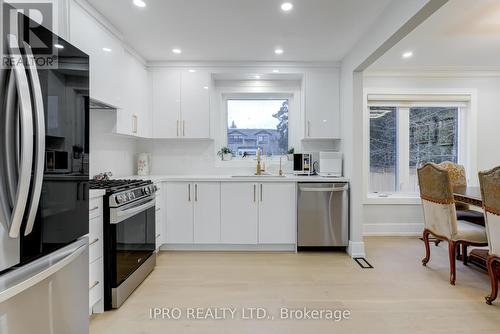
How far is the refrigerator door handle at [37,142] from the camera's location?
3.32ft

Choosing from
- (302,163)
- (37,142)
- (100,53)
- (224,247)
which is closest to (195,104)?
(100,53)

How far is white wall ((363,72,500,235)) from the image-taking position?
4.11 m

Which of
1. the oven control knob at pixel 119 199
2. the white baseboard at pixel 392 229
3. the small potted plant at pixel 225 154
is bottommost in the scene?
the white baseboard at pixel 392 229

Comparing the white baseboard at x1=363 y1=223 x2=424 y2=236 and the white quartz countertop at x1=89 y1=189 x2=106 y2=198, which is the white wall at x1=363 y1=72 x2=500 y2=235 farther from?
the white quartz countertop at x1=89 y1=189 x2=106 y2=198

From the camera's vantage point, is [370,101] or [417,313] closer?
[417,313]

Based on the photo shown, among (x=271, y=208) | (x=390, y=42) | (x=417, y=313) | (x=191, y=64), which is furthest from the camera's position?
(x=191, y=64)

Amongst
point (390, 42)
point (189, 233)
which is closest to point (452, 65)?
point (390, 42)

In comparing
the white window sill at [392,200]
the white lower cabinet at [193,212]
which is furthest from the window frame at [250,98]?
the white window sill at [392,200]

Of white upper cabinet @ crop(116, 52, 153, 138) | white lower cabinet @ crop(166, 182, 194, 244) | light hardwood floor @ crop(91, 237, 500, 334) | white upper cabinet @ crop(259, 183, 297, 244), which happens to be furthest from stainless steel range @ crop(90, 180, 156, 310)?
white upper cabinet @ crop(259, 183, 297, 244)

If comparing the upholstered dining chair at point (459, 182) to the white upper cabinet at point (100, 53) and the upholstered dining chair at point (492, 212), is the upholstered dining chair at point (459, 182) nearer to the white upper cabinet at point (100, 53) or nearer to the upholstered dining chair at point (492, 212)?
the upholstered dining chair at point (492, 212)

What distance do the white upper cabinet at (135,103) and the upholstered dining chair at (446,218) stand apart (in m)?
3.18

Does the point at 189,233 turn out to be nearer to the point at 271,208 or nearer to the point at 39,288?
the point at 271,208

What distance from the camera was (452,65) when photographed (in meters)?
3.87

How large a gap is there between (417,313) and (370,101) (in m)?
2.97
